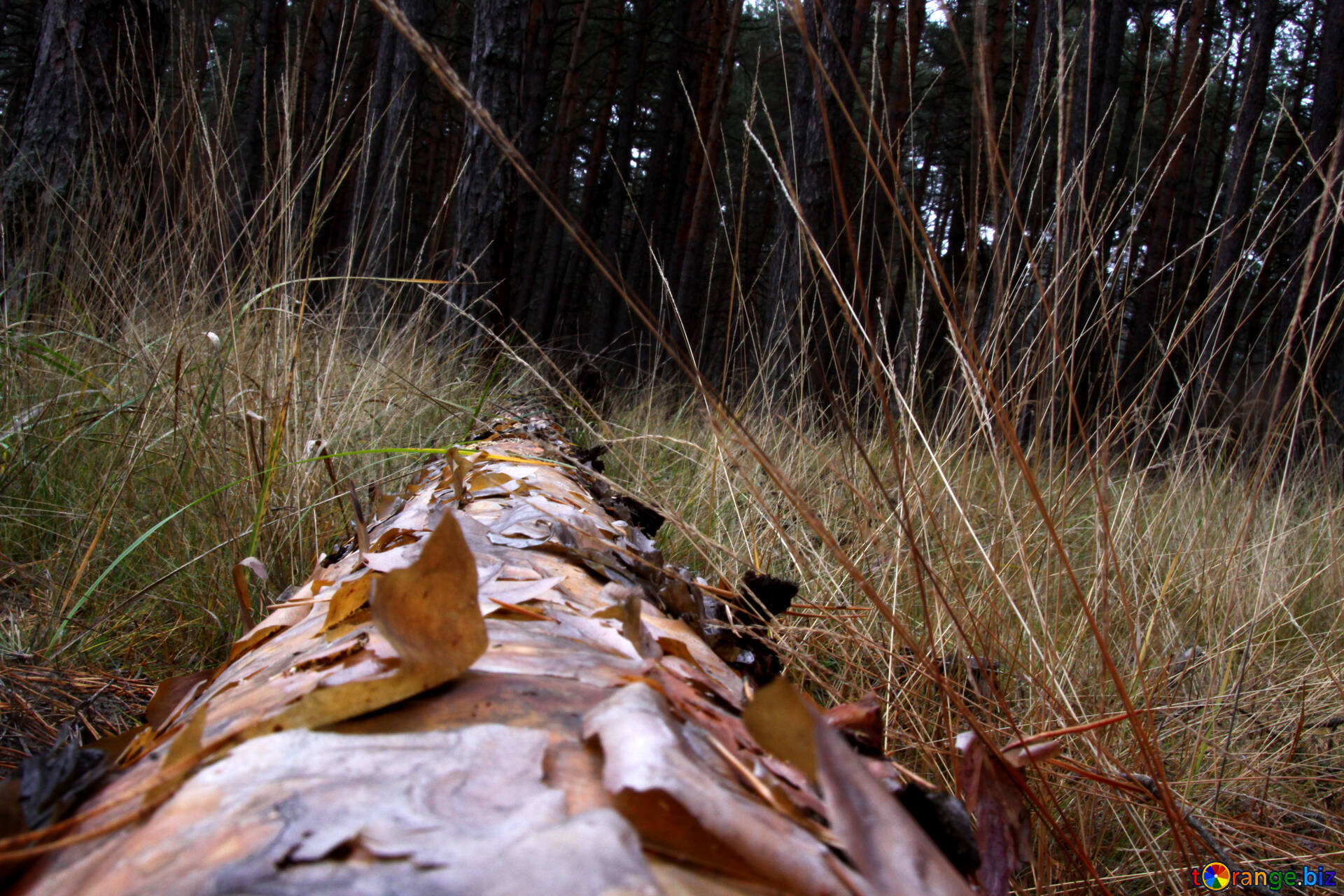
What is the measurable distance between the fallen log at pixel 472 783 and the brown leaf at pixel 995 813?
0.60 feet

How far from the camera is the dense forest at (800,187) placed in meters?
1.32

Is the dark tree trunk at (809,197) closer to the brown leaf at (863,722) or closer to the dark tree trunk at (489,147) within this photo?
the dark tree trunk at (489,147)

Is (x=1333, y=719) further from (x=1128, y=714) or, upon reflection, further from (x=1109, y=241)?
(x=1109, y=241)

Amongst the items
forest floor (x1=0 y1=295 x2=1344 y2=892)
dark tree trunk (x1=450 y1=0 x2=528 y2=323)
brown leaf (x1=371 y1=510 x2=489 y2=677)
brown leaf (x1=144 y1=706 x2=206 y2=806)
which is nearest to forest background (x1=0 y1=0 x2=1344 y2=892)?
forest floor (x1=0 y1=295 x2=1344 y2=892)

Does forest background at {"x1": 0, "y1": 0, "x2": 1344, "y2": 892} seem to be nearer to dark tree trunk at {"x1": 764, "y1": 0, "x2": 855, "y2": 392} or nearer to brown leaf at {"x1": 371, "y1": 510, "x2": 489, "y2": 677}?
dark tree trunk at {"x1": 764, "y1": 0, "x2": 855, "y2": 392}

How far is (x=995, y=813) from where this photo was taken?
0.73 meters

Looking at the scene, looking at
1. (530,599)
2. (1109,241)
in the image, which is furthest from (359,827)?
(1109,241)

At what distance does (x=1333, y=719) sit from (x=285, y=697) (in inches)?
76.9

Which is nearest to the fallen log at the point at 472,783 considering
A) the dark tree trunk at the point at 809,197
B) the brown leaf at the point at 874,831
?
the brown leaf at the point at 874,831

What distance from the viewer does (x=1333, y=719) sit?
5.12 feet

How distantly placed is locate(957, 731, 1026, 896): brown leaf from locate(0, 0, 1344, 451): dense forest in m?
0.34

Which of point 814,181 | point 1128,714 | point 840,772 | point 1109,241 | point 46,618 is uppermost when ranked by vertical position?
point 1109,241

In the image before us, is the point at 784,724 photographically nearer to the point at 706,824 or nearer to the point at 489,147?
the point at 706,824
